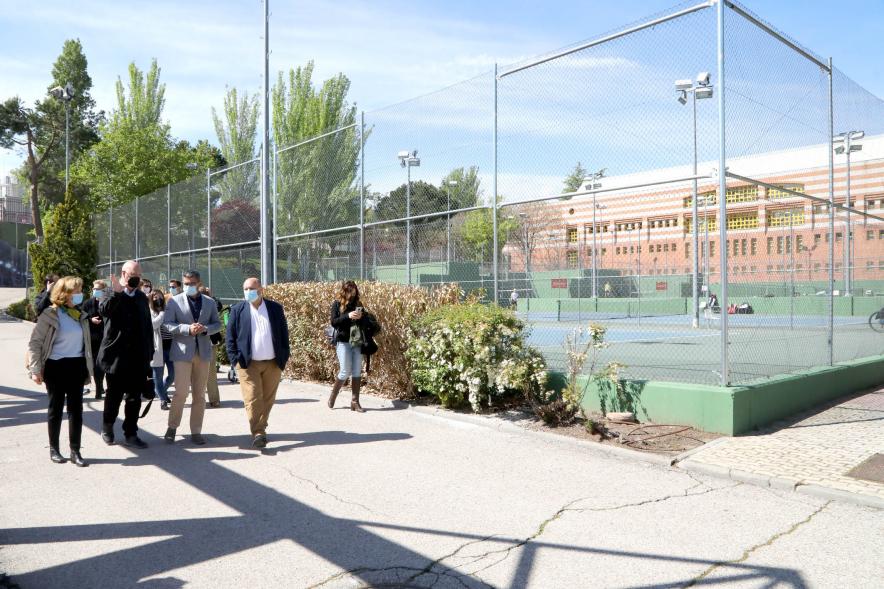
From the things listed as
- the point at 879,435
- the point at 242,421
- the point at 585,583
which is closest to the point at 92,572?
the point at 585,583

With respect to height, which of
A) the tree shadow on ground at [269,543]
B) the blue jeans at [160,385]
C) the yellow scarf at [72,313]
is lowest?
the tree shadow on ground at [269,543]

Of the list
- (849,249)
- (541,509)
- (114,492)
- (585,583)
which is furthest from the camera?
(849,249)

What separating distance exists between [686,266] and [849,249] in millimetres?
3313

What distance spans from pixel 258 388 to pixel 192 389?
2.48 ft

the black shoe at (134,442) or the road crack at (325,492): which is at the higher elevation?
the black shoe at (134,442)

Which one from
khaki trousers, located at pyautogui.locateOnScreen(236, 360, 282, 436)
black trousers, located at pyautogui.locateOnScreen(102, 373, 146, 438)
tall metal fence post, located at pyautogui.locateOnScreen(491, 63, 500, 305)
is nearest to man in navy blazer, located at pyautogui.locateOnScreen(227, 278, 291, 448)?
khaki trousers, located at pyautogui.locateOnScreen(236, 360, 282, 436)

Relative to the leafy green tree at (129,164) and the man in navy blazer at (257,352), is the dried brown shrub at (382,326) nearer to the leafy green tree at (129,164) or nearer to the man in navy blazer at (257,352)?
the man in navy blazer at (257,352)

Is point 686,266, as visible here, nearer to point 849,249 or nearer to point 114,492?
point 849,249

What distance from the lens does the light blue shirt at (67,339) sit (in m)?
6.52

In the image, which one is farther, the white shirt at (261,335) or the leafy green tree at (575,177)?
the leafy green tree at (575,177)

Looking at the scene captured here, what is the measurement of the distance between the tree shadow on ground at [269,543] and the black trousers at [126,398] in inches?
66.6

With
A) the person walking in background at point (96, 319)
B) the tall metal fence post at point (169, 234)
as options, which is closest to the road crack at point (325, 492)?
the person walking in background at point (96, 319)

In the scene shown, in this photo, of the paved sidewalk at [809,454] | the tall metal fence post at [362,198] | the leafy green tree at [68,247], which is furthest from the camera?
the leafy green tree at [68,247]

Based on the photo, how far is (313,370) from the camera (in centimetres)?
1244
